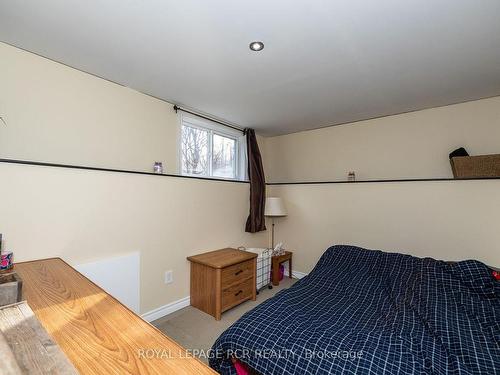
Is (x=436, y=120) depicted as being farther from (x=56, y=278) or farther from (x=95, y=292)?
(x=56, y=278)

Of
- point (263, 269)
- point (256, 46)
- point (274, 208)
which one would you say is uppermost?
point (256, 46)

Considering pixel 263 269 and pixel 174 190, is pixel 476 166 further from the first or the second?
pixel 174 190

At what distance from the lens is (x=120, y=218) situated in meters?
2.15

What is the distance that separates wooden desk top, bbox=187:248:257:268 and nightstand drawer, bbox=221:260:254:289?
0.06 meters

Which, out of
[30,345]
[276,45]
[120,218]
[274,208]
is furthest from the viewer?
[274,208]

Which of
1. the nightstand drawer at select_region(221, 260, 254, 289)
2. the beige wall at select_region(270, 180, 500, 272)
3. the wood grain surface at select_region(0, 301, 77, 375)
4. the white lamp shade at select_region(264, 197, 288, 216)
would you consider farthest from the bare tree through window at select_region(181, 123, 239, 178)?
the wood grain surface at select_region(0, 301, 77, 375)

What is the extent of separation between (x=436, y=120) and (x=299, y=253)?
7.81 feet

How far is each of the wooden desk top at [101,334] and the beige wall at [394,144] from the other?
323 cm

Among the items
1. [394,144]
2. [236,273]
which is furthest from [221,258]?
[394,144]

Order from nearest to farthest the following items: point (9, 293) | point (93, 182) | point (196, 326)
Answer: point (9, 293) < point (93, 182) < point (196, 326)

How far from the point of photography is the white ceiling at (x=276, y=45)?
4.62ft

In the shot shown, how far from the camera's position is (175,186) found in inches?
102

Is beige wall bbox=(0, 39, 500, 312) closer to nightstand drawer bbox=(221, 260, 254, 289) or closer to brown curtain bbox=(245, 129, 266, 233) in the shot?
brown curtain bbox=(245, 129, 266, 233)

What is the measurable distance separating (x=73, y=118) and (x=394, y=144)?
3486 mm
